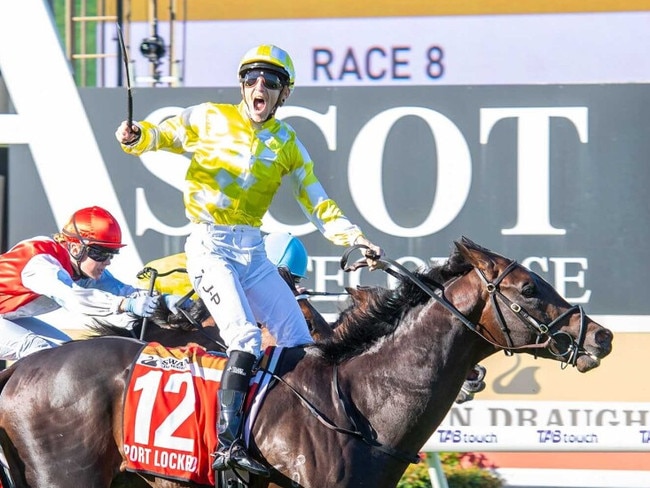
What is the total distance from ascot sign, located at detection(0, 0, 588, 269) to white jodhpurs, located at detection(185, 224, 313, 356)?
2.60 m

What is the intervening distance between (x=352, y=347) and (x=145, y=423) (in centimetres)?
88

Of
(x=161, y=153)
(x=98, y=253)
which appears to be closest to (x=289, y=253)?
(x=161, y=153)

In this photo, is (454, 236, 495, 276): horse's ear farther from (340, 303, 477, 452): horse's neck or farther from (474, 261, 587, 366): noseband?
(340, 303, 477, 452): horse's neck

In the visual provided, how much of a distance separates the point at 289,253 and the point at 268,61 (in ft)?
7.60

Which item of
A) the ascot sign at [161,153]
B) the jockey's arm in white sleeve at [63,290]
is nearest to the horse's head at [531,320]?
the jockey's arm in white sleeve at [63,290]

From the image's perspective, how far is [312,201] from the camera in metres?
5.00

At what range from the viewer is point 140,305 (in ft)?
16.1

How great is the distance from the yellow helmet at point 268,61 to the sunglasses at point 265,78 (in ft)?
0.07

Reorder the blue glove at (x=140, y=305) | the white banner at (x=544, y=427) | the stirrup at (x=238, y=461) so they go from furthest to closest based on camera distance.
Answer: the white banner at (x=544, y=427)
the blue glove at (x=140, y=305)
the stirrup at (x=238, y=461)

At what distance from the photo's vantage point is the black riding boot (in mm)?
4453

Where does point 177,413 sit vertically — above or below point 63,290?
below

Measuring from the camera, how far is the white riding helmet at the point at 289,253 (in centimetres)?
695

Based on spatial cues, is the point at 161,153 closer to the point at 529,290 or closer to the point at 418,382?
the point at 418,382

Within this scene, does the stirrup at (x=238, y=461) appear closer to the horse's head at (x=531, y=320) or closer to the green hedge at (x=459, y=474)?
the horse's head at (x=531, y=320)
